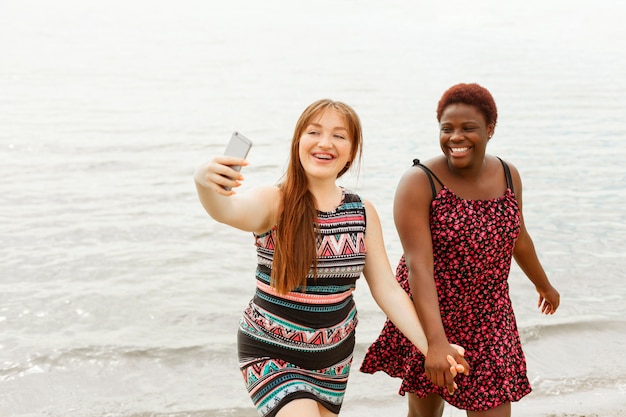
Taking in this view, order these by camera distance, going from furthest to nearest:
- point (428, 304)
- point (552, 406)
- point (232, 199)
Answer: point (552, 406)
point (428, 304)
point (232, 199)

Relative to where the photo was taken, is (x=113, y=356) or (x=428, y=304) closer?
(x=428, y=304)

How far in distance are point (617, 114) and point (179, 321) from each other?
1148 cm

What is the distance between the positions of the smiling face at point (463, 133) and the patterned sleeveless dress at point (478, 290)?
15cm

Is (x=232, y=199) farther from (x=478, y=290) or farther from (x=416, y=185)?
(x=478, y=290)

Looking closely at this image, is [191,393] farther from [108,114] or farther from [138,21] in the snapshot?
[138,21]

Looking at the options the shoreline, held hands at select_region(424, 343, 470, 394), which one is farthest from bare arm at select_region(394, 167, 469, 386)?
the shoreline

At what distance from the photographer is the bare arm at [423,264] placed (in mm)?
3346

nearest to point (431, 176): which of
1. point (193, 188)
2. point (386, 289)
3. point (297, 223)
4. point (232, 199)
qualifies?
point (386, 289)

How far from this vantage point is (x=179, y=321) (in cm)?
Answer: 651

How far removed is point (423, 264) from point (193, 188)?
22.5 feet

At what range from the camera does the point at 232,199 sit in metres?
3.02

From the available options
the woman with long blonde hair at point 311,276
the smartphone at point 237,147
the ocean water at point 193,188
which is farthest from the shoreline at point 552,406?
the smartphone at point 237,147

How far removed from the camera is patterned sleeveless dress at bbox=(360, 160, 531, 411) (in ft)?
11.5

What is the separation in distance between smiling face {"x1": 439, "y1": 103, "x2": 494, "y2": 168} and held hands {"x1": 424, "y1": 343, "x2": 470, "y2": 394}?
0.78 metres
